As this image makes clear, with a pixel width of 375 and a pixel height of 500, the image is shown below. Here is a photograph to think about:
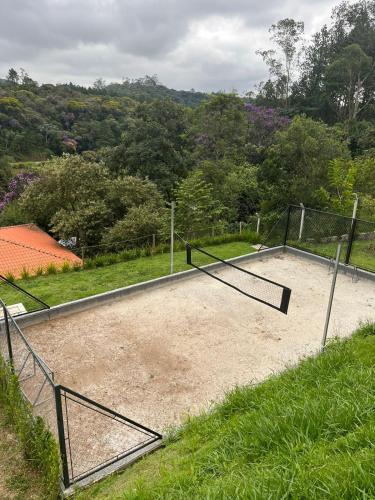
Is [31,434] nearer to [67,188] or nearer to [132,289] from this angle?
[132,289]

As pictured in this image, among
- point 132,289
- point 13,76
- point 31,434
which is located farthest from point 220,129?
point 13,76

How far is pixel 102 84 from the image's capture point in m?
114

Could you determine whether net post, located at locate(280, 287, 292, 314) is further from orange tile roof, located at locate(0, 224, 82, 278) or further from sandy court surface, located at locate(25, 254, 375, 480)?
orange tile roof, located at locate(0, 224, 82, 278)

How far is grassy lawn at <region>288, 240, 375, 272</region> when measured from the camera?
1056cm

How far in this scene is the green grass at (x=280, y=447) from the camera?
2289 millimetres

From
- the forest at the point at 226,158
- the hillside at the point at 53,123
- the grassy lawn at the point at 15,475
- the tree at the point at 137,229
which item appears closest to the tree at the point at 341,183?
the forest at the point at 226,158

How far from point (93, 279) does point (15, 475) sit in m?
5.98

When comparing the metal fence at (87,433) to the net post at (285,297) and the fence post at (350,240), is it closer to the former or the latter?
the net post at (285,297)

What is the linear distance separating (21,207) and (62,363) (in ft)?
43.0

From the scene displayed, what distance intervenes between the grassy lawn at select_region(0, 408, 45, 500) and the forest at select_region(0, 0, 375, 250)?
9936mm

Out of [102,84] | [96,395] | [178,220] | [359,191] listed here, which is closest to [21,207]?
[178,220]

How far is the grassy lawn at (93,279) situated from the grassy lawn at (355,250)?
2136 millimetres

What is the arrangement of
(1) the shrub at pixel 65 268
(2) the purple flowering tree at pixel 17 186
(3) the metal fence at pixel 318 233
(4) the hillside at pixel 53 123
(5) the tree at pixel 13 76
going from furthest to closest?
(5) the tree at pixel 13 76 → (4) the hillside at pixel 53 123 → (2) the purple flowering tree at pixel 17 186 → (3) the metal fence at pixel 318 233 → (1) the shrub at pixel 65 268

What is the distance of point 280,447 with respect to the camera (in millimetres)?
2984
